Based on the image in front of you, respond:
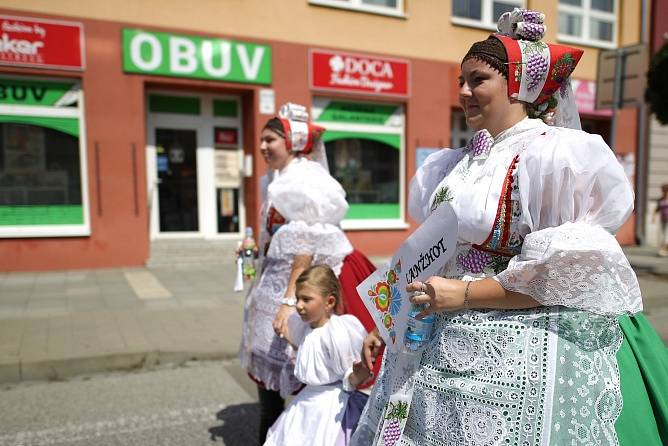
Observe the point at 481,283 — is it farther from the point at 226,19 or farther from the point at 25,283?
the point at 226,19

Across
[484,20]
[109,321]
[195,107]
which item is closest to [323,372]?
[109,321]

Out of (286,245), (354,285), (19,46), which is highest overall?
(19,46)

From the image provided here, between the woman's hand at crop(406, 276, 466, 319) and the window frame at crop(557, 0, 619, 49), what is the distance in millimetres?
12827

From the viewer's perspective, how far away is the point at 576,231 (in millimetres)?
1316

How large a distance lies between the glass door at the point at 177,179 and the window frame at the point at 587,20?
9028mm

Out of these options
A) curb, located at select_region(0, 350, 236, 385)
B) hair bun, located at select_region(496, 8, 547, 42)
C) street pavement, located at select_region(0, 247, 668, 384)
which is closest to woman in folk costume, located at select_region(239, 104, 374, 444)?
hair bun, located at select_region(496, 8, 547, 42)

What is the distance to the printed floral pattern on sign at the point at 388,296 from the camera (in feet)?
5.18

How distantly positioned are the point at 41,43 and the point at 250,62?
3.29 m

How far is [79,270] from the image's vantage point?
27.7 ft

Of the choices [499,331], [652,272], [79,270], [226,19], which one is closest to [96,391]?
[499,331]

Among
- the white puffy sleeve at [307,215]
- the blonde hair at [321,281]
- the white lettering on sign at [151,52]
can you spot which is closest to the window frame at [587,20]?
the white lettering on sign at [151,52]

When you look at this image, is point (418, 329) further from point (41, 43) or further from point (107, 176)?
point (41, 43)

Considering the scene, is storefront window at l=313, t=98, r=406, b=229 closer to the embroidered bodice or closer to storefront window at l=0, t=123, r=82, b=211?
storefront window at l=0, t=123, r=82, b=211

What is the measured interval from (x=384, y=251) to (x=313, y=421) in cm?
856
